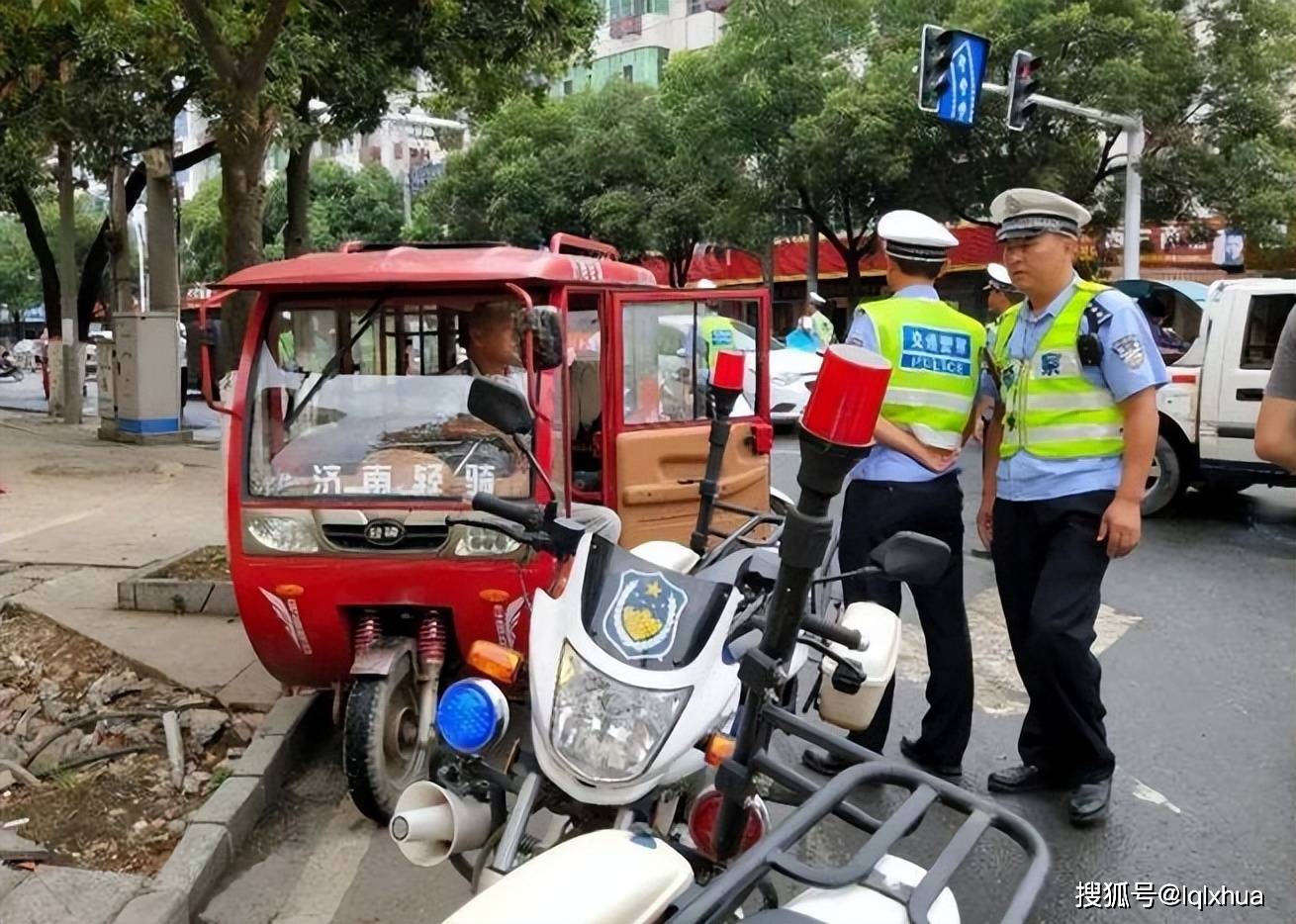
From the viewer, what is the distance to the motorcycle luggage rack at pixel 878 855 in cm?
168

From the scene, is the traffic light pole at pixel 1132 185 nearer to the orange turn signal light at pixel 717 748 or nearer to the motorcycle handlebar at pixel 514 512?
the motorcycle handlebar at pixel 514 512

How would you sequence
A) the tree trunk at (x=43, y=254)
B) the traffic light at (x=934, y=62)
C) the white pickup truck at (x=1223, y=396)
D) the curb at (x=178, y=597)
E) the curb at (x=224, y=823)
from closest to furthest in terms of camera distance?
the curb at (x=224, y=823)
the curb at (x=178, y=597)
the white pickup truck at (x=1223, y=396)
the traffic light at (x=934, y=62)
the tree trunk at (x=43, y=254)

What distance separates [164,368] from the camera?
14484 millimetres

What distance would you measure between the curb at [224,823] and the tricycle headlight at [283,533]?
2.58 ft

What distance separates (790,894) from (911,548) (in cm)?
153

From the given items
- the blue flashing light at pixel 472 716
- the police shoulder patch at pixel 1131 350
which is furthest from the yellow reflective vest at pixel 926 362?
the blue flashing light at pixel 472 716

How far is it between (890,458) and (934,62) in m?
10.6

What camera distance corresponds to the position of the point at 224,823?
3.76 meters

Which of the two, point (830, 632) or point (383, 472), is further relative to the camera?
point (383, 472)

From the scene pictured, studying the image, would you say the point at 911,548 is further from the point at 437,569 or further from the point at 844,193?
the point at 844,193

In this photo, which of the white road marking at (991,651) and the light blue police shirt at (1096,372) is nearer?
the light blue police shirt at (1096,372)

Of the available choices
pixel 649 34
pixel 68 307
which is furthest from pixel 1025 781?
pixel 649 34

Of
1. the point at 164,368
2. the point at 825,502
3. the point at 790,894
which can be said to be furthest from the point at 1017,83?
the point at 825,502

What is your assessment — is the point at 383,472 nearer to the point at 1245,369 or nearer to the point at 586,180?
the point at 1245,369
